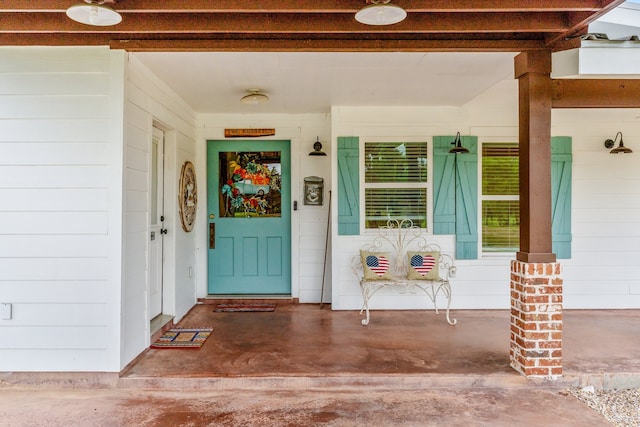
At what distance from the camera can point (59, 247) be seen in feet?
9.87

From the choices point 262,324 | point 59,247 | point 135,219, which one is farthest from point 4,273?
point 262,324

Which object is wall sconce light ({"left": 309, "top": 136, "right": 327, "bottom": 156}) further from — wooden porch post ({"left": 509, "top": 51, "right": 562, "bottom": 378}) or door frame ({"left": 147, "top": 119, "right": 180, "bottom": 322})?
wooden porch post ({"left": 509, "top": 51, "right": 562, "bottom": 378})

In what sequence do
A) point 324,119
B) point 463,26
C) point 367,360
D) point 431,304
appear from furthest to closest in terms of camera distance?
point 324,119
point 431,304
point 367,360
point 463,26

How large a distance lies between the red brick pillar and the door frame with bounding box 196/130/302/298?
2.79 meters

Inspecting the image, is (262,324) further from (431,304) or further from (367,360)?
(431,304)

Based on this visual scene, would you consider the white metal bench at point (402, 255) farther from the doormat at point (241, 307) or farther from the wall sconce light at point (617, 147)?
the wall sconce light at point (617, 147)

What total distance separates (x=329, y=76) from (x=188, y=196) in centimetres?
207

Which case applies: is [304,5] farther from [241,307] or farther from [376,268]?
[241,307]

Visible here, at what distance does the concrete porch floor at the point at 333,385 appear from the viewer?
8.39 ft

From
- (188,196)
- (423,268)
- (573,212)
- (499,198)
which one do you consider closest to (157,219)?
(188,196)

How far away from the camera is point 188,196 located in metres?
4.63

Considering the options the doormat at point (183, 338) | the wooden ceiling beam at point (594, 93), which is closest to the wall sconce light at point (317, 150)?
the doormat at point (183, 338)

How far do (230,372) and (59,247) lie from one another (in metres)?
1.53

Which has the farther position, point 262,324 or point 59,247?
point 262,324
